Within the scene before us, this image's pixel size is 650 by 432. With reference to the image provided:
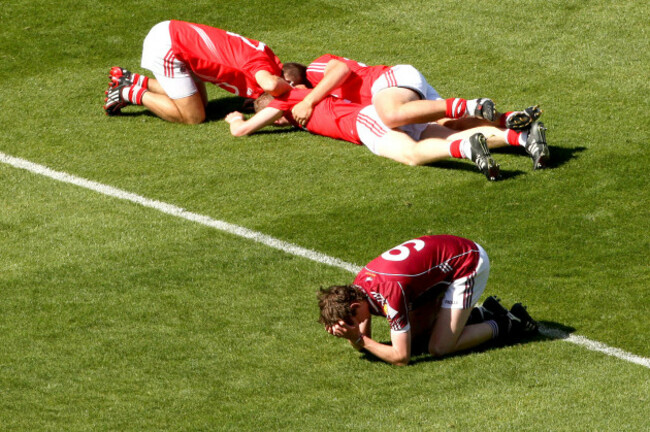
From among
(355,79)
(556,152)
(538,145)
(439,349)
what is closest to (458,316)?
(439,349)

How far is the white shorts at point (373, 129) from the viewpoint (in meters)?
9.76

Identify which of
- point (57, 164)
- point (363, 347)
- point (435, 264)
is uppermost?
point (435, 264)

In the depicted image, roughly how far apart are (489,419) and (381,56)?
7.18 m

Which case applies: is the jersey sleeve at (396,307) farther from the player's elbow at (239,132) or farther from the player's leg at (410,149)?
the player's elbow at (239,132)

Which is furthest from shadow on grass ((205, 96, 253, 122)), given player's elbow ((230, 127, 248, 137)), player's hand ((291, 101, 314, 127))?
player's hand ((291, 101, 314, 127))

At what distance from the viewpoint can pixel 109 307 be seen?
742cm

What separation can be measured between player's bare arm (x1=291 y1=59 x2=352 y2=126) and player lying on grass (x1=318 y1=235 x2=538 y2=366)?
367 cm

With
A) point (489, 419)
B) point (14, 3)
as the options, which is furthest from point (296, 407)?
point (14, 3)

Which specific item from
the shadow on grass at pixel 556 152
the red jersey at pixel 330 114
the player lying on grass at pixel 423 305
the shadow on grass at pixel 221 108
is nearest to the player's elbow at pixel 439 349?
the player lying on grass at pixel 423 305

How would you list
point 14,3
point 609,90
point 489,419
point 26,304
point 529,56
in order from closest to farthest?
1. point 489,419
2. point 26,304
3. point 609,90
4. point 529,56
5. point 14,3

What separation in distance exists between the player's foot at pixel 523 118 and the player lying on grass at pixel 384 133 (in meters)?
0.14

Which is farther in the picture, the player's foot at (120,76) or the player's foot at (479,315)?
the player's foot at (120,76)

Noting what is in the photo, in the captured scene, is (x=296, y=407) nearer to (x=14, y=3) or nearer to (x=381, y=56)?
(x=381, y=56)

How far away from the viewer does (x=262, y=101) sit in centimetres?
1048
